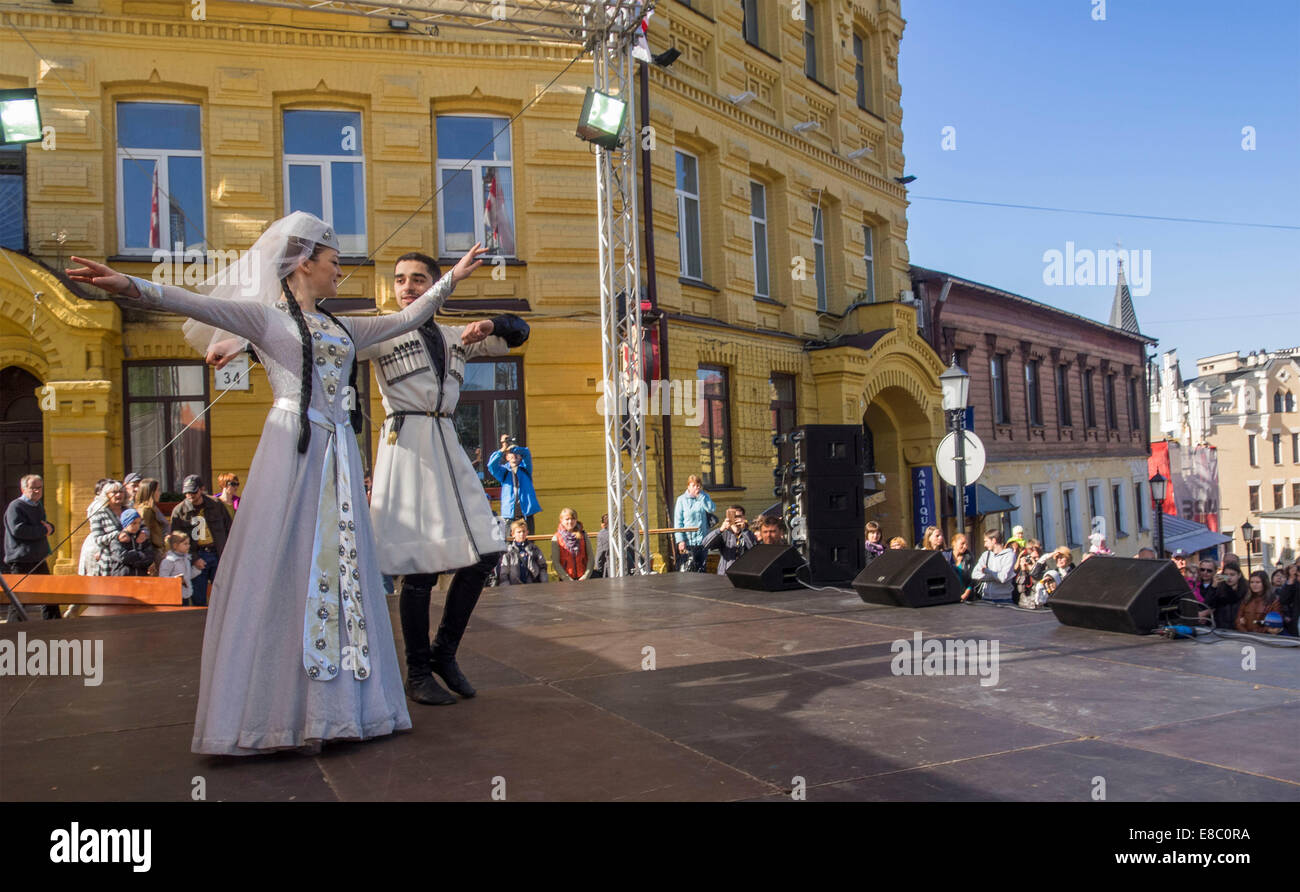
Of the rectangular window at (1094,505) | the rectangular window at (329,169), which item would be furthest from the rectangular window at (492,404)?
the rectangular window at (1094,505)

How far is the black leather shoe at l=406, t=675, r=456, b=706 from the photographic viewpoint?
438 centimetres

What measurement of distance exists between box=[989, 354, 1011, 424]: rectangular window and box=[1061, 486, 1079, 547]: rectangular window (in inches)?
165

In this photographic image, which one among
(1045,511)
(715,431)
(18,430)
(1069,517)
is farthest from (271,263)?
(1069,517)

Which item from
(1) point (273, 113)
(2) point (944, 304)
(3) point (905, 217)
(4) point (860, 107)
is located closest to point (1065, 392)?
(2) point (944, 304)

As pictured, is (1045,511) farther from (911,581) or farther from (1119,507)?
(911,581)

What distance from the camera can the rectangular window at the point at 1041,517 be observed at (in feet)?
91.8

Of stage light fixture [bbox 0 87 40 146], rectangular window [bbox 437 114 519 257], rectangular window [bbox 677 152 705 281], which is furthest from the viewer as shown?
rectangular window [bbox 677 152 705 281]

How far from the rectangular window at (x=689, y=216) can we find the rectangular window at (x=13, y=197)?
9327 mm

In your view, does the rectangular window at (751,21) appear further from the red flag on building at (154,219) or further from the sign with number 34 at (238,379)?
the sign with number 34 at (238,379)

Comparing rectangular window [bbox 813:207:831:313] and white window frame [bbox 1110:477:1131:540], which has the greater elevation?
rectangular window [bbox 813:207:831:313]

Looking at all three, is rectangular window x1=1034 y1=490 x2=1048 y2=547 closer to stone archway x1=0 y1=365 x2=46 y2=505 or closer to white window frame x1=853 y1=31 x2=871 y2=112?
white window frame x1=853 y1=31 x2=871 y2=112

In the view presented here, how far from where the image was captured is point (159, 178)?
527 inches

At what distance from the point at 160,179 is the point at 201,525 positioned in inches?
223

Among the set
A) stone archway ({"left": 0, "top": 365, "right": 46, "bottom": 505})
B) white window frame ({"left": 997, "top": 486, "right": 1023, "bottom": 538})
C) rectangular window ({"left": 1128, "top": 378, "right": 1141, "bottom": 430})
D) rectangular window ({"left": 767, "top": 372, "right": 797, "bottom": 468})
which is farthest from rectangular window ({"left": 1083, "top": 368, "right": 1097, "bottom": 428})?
stone archway ({"left": 0, "top": 365, "right": 46, "bottom": 505})
